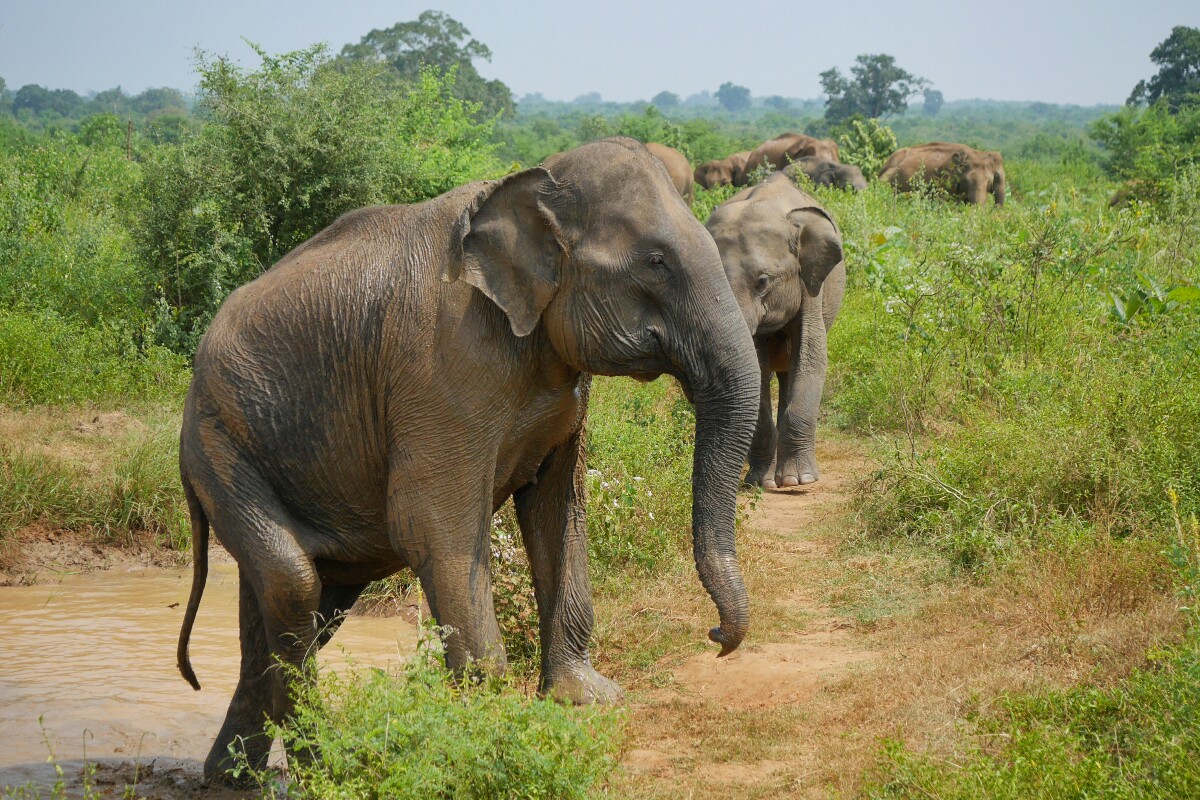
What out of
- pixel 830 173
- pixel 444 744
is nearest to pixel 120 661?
pixel 444 744

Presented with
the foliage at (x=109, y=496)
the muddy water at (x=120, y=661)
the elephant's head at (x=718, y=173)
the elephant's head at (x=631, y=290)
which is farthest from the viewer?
the elephant's head at (x=718, y=173)

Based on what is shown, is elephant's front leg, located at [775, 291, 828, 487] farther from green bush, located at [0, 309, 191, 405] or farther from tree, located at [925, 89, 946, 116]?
tree, located at [925, 89, 946, 116]

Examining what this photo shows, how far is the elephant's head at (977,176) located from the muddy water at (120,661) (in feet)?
79.5

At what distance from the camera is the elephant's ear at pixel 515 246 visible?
488cm

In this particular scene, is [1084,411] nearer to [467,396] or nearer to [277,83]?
[467,396]

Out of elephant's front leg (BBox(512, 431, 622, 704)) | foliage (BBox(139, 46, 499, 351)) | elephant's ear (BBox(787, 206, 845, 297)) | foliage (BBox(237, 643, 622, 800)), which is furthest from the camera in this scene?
foliage (BBox(139, 46, 499, 351))

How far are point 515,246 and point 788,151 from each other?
28603 mm

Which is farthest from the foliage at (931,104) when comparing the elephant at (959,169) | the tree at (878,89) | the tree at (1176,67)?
the elephant at (959,169)

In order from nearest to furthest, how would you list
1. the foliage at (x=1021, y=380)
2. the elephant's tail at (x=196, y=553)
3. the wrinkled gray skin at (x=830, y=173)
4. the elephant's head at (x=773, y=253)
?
the elephant's tail at (x=196, y=553), the foliage at (x=1021, y=380), the elephant's head at (x=773, y=253), the wrinkled gray skin at (x=830, y=173)

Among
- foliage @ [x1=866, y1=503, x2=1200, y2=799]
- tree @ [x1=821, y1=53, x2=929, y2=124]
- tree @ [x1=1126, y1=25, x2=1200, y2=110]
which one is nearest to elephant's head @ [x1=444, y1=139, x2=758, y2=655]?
foliage @ [x1=866, y1=503, x2=1200, y2=799]

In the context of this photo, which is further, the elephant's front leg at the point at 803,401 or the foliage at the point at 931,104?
the foliage at the point at 931,104

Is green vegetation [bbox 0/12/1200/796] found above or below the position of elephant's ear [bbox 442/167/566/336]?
below

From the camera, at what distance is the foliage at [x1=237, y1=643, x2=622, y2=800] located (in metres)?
4.02

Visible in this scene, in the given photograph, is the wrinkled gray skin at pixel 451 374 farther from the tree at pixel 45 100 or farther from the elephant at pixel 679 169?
the tree at pixel 45 100
